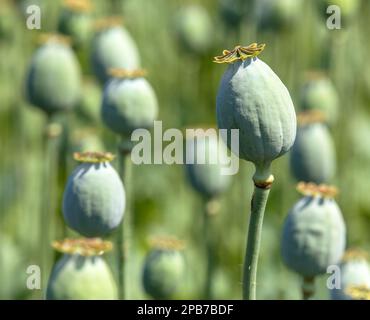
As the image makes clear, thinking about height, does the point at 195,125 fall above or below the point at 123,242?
above

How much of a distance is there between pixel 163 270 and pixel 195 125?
1082 millimetres

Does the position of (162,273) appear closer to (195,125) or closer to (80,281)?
(80,281)

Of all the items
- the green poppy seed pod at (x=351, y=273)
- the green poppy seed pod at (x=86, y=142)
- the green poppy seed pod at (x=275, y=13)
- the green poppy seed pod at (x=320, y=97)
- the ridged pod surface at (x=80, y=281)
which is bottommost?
the ridged pod surface at (x=80, y=281)

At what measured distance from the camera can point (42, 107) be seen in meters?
1.58

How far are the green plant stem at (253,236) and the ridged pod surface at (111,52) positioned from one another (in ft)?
2.98

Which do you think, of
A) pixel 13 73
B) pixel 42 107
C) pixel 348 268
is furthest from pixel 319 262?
pixel 13 73

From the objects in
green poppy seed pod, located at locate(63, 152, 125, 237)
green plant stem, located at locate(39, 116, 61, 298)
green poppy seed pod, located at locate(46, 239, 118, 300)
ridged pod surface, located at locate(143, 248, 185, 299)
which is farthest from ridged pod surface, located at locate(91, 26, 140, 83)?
green poppy seed pod, located at locate(46, 239, 118, 300)

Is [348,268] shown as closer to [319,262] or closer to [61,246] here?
[319,262]

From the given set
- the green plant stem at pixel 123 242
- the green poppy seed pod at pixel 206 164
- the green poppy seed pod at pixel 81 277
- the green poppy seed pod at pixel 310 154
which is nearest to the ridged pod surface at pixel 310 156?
the green poppy seed pod at pixel 310 154

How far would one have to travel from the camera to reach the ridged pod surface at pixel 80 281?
104 cm

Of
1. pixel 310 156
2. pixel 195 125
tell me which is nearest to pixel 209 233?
pixel 310 156

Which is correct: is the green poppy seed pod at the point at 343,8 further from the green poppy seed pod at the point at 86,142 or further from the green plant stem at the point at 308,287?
the green plant stem at the point at 308,287

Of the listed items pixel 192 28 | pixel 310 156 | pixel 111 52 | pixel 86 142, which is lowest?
pixel 310 156

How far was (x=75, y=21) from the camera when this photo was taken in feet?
6.38
